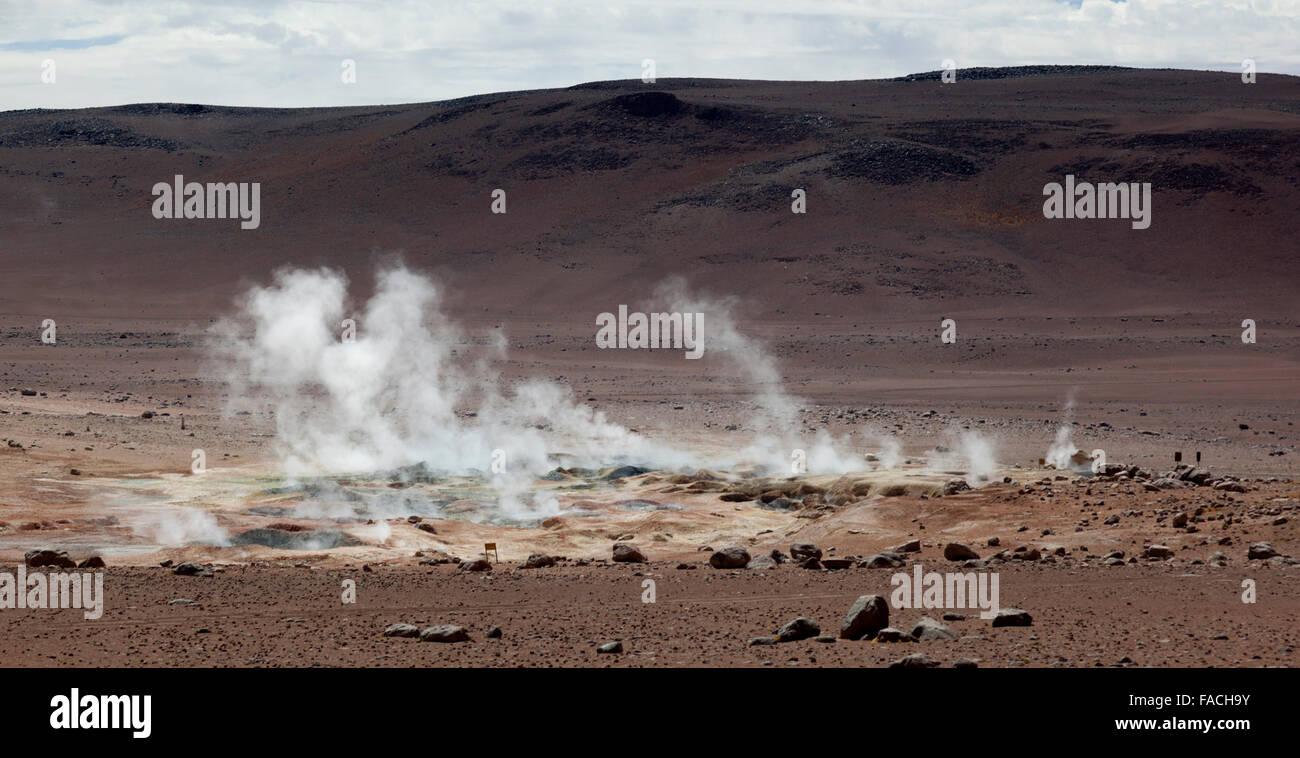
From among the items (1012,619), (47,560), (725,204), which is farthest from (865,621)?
(725,204)

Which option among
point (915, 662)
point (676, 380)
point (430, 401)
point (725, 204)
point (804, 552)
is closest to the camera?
point (915, 662)

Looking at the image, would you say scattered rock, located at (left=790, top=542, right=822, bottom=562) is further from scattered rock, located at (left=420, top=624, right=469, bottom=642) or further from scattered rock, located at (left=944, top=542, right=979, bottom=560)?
scattered rock, located at (left=420, top=624, right=469, bottom=642)

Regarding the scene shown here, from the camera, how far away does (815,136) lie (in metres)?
81.6

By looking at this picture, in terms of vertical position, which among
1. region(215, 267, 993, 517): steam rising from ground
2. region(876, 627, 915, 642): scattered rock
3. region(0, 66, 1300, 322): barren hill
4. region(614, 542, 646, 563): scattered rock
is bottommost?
region(614, 542, 646, 563): scattered rock

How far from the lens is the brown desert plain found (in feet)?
41.0

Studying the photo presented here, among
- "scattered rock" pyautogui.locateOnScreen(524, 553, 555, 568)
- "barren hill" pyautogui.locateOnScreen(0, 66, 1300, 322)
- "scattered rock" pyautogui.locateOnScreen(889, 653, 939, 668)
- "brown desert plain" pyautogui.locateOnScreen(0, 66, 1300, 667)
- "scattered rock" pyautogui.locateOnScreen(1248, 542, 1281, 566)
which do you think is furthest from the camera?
"barren hill" pyautogui.locateOnScreen(0, 66, 1300, 322)

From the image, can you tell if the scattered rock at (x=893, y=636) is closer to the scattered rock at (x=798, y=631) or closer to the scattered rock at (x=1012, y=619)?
the scattered rock at (x=798, y=631)

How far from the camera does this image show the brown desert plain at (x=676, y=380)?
12.5 m

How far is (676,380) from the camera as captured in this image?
1747 inches

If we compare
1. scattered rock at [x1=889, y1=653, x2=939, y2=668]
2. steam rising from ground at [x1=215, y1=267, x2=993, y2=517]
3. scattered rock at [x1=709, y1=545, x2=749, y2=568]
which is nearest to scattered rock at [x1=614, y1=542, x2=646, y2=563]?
scattered rock at [x1=709, y1=545, x2=749, y2=568]

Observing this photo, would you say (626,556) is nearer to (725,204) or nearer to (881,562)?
(881,562)

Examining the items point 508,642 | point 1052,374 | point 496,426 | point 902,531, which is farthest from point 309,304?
point 508,642

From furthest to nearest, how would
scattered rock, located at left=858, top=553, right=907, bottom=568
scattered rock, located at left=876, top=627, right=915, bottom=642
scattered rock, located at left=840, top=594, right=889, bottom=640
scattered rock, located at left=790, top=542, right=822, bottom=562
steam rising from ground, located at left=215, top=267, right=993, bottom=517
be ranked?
steam rising from ground, located at left=215, top=267, right=993, bottom=517 < scattered rock, located at left=790, top=542, right=822, bottom=562 < scattered rock, located at left=858, top=553, right=907, bottom=568 < scattered rock, located at left=840, top=594, right=889, bottom=640 < scattered rock, located at left=876, top=627, right=915, bottom=642

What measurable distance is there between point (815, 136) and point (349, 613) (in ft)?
237
